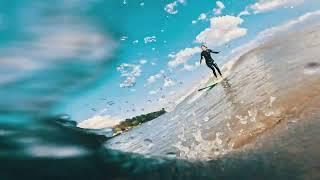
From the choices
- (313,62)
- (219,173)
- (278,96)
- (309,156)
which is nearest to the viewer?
(309,156)

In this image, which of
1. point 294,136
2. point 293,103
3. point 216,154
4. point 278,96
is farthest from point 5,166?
point 278,96

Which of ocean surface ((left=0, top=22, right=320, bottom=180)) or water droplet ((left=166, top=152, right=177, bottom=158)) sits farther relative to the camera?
water droplet ((left=166, top=152, right=177, bottom=158))

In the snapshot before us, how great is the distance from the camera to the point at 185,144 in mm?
14445

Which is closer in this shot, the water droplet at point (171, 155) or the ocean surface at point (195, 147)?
the ocean surface at point (195, 147)

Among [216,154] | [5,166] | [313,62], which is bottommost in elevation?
[216,154]

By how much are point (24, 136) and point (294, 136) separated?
19.6 ft

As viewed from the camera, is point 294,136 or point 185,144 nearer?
point 294,136

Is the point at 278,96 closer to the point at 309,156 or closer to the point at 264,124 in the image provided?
the point at 264,124

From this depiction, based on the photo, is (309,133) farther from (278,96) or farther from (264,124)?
(278,96)

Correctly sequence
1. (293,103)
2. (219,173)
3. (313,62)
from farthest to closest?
(313,62)
(293,103)
(219,173)

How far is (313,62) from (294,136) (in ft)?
31.3

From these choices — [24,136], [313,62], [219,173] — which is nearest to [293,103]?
[219,173]

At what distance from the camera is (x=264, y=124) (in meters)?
12.0

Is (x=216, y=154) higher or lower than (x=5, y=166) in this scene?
A: lower
